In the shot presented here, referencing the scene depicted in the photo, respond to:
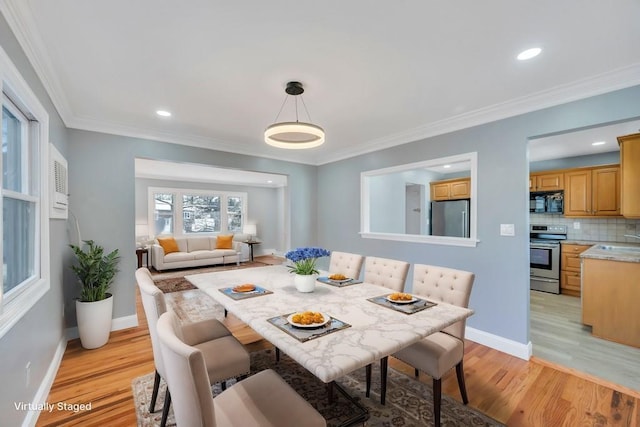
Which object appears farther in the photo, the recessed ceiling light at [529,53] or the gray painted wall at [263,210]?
the gray painted wall at [263,210]

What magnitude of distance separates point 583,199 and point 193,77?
19.5 ft

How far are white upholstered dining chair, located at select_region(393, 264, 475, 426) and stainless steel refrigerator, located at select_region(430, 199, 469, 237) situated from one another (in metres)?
3.24

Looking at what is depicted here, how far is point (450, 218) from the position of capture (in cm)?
539

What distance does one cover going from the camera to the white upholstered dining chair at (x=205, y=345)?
162 cm

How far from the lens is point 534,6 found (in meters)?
1.46

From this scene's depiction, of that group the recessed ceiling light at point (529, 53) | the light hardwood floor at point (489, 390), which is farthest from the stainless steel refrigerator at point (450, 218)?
the recessed ceiling light at point (529, 53)

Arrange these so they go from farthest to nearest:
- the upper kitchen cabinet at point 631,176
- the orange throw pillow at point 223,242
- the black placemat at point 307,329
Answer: the orange throw pillow at point 223,242
the upper kitchen cabinet at point 631,176
the black placemat at point 307,329

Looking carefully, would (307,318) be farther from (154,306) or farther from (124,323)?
(124,323)

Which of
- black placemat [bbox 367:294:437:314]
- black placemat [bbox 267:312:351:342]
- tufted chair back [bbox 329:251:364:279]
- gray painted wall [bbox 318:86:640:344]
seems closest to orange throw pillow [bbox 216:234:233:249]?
tufted chair back [bbox 329:251:364:279]

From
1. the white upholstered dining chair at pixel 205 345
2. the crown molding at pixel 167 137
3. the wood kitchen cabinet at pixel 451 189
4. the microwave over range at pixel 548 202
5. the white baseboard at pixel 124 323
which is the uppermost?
the crown molding at pixel 167 137

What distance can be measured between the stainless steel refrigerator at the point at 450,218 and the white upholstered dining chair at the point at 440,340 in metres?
3.24

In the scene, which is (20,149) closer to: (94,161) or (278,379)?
(94,161)

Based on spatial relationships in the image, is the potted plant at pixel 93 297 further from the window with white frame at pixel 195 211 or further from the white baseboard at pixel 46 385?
the window with white frame at pixel 195 211

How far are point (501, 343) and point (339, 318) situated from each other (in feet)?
7.31
